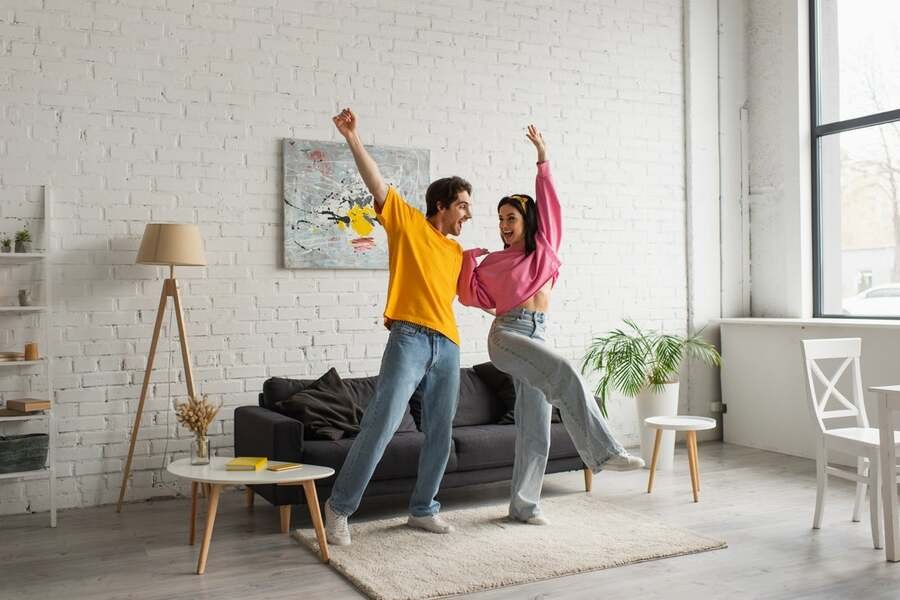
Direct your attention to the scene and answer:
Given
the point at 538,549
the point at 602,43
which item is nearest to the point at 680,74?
the point at 602,43

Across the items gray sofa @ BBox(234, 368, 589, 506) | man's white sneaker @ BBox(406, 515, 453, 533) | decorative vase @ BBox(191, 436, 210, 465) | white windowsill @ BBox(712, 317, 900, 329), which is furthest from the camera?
white windowsill @ BBox(712, 317, 900, 329)

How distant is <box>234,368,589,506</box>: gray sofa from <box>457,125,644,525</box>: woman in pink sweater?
0.46m

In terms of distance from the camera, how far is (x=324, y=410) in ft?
15.3

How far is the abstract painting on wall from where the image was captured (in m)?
5.43

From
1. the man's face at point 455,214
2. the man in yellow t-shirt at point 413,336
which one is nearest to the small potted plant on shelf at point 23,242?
the man in yellow t-shirt at point 413,336

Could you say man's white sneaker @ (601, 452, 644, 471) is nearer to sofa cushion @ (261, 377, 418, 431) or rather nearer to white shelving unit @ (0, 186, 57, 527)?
sofa cushion @ (261, 377, 418, 431)

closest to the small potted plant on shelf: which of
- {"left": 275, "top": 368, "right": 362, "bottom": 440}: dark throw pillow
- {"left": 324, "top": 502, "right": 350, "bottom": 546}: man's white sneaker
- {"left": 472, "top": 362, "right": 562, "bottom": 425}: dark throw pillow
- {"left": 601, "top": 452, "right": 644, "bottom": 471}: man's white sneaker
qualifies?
{"left": 275, "top": 368, "right": 362, "bottom": 440}: dark throw pillow

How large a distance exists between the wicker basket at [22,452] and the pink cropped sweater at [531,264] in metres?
2.49

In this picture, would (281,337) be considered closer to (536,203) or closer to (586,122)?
(536,203)

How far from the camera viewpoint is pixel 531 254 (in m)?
4.07

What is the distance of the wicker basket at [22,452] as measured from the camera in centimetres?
441

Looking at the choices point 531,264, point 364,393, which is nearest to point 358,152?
point 531,264

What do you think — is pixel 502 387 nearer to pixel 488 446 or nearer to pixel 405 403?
pixel 488 446

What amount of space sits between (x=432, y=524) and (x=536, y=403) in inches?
30.7
